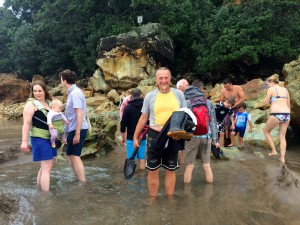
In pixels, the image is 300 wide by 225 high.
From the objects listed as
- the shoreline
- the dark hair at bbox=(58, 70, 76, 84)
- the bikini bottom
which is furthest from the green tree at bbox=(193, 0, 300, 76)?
the dark hair at bbox=(58, 70, 76, 84)

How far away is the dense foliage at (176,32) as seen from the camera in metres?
20.1

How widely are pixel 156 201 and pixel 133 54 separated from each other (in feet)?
63.5

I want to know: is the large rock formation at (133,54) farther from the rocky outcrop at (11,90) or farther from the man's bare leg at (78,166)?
the man's bare leg at (78,166)

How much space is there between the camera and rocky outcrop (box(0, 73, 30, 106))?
26.7m

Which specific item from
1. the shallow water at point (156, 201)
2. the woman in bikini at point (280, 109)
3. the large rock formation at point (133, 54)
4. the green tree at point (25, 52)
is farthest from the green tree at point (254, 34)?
the green tree at point (25, 52)

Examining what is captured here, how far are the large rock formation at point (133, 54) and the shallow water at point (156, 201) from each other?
17.1 metres

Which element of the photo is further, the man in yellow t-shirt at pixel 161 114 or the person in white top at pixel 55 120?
the person in white top at pixel 55 120

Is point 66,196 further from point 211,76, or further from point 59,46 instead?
point 59,46

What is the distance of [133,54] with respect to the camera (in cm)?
2283

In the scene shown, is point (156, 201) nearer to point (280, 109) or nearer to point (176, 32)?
point (280, 109)

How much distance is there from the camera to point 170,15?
23812mm

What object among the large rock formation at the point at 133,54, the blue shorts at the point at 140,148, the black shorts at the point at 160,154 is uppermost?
the large rock formation at the point at 133,54

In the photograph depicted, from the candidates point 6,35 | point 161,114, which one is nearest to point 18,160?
point 161,114

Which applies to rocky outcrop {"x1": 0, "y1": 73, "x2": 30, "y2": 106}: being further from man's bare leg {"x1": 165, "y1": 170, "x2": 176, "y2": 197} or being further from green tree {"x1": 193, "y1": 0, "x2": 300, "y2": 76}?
man's bare leg {"x1": 165, "y1": 170, "x2": 176, "y2": 197}
